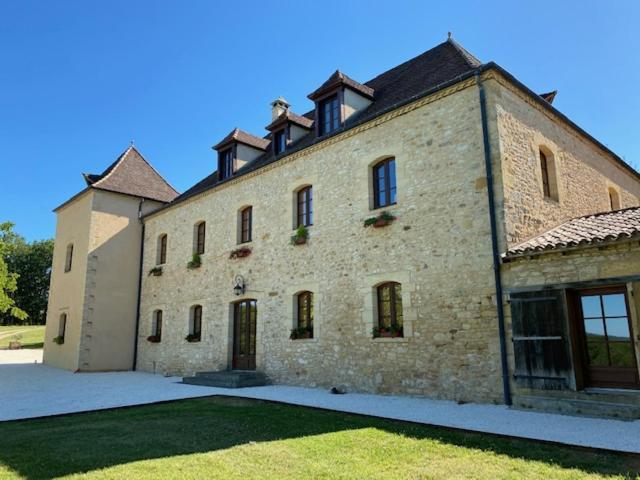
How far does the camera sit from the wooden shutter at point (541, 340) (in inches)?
272

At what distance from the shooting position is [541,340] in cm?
711

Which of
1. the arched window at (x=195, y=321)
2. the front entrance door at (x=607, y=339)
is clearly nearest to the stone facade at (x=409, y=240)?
the arched window at (x=195, y=321)

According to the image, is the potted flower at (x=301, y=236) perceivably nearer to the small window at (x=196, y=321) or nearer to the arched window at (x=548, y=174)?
the small window at (x=196, y=321)

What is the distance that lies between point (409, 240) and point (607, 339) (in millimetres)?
3622

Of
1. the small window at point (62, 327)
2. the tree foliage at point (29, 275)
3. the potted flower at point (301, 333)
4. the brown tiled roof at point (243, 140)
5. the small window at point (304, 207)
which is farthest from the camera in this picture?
the tree foliage at point (29, 275)

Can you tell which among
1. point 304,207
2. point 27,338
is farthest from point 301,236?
point 27,338

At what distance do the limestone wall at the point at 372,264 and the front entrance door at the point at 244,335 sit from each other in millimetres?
234

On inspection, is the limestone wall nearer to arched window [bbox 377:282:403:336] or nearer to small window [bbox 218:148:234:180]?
arched window [bbox 377:282:403:336]

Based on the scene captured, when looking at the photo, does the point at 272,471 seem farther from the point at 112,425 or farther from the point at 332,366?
the point at 332,366

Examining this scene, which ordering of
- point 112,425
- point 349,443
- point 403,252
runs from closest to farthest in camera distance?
1. point 349,443
2. point 112,425
3. point 403,252

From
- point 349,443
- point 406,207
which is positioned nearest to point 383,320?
point 406,207

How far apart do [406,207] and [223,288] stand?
21.0 feet

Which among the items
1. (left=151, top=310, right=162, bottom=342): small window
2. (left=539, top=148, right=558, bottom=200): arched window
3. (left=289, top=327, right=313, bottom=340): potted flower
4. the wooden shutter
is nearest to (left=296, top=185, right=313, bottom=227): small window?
(left=289, top=327, right=313, bottom=340): potted flower

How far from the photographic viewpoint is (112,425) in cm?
642
